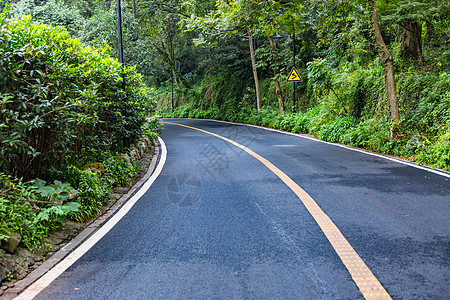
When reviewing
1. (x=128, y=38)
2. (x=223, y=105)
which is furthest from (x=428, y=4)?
(x=223, y=105)

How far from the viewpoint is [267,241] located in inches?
175

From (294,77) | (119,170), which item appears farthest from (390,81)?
(294,77)

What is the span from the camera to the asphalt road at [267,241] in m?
3.36

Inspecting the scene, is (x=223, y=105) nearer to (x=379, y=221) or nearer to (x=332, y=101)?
(x=332, y=101)

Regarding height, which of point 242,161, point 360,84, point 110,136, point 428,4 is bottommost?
point 242,161

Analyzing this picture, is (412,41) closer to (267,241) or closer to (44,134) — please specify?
(267,241)

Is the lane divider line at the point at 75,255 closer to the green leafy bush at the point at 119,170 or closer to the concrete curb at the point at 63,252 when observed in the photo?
the concrete curb at the point at 63,252

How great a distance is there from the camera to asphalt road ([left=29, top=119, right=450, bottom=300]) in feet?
11.0

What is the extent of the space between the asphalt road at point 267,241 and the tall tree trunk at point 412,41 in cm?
Result: 684

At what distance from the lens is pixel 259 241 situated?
4.43m

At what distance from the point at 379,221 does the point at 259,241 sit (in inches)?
68.4

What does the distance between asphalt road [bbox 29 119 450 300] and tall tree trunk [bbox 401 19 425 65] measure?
269 inches

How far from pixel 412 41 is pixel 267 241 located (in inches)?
457

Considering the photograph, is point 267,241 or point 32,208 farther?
point 32,208
